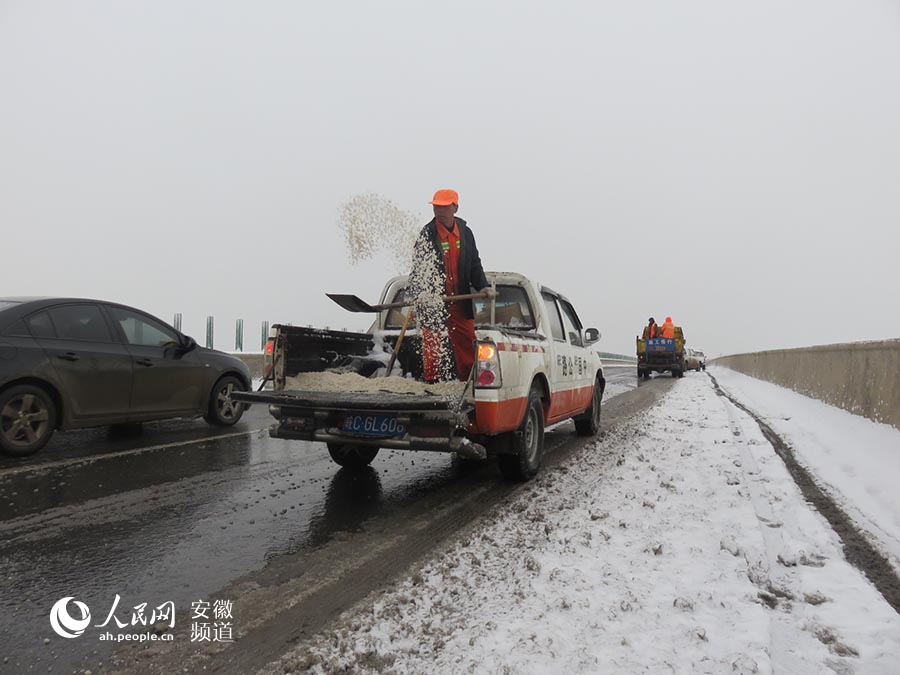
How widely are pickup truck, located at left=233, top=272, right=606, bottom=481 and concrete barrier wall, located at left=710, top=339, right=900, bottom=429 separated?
142 inches

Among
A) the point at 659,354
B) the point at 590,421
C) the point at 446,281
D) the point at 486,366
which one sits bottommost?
the point at 590,421

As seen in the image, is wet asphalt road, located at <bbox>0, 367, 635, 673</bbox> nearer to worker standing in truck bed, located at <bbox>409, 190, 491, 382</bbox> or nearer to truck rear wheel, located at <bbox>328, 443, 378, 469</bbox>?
truck rear wheel, located at <bbox>328, 443, 378, 469</bbox>

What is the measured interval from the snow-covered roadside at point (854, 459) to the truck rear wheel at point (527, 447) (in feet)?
8.23

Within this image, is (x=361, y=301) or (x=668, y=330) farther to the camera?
(x=668, y=330)

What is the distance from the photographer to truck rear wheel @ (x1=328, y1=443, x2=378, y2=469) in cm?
565

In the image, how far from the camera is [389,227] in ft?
22.7

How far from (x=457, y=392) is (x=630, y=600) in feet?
7.56

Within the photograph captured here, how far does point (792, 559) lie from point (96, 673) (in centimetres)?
360

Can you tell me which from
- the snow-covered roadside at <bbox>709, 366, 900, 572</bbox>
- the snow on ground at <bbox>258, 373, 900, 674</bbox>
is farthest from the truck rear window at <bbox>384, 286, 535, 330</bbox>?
the snow-covered roadside at <bbox>709, 366, 900, 572</bbox>

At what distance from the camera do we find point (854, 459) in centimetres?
582

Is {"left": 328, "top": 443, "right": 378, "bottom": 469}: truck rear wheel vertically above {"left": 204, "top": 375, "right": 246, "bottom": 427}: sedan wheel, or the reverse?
Result: {"left": 204, "top": 375, "right": 246, "bottom": 427}: sedan wheel

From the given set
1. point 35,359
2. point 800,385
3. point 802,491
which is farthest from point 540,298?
point 800,385

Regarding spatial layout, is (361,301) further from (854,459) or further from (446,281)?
(854,459)

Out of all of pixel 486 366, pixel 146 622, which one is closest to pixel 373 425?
pixel 486 366
